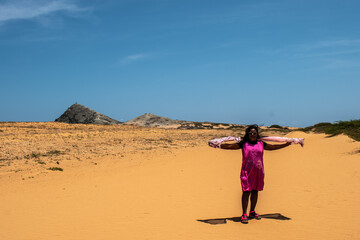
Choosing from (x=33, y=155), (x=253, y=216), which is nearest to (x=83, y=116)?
(x=33, y=155)

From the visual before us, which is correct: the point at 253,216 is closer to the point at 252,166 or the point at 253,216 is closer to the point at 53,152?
the point at 252,166

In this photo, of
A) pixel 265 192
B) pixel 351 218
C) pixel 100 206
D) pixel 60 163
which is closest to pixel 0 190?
pixel 100 206

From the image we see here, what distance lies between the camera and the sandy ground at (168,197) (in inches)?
275

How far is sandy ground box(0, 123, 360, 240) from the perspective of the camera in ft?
22.9

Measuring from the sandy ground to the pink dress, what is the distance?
0.87 metres

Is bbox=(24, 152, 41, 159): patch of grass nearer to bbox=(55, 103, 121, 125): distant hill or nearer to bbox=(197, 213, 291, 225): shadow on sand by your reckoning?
bbox=(197, 213, 291, 225): shadow on sand

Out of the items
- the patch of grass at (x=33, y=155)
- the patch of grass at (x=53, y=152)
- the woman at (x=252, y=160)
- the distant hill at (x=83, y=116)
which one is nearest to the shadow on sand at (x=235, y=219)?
the woman at (x=252, y=160)

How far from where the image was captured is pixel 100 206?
9383mm

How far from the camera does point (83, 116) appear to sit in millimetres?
51406

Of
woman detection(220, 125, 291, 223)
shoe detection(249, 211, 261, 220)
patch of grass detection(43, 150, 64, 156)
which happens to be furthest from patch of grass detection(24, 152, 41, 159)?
woman detection(220, 125, 291, 223)

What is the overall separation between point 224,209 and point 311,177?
19.1 ft

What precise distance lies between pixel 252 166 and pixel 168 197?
4151 millimetres

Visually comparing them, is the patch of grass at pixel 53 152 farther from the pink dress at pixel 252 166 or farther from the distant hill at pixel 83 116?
the distant hill at pixel 83 116

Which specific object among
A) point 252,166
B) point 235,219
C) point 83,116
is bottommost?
point 235,219
